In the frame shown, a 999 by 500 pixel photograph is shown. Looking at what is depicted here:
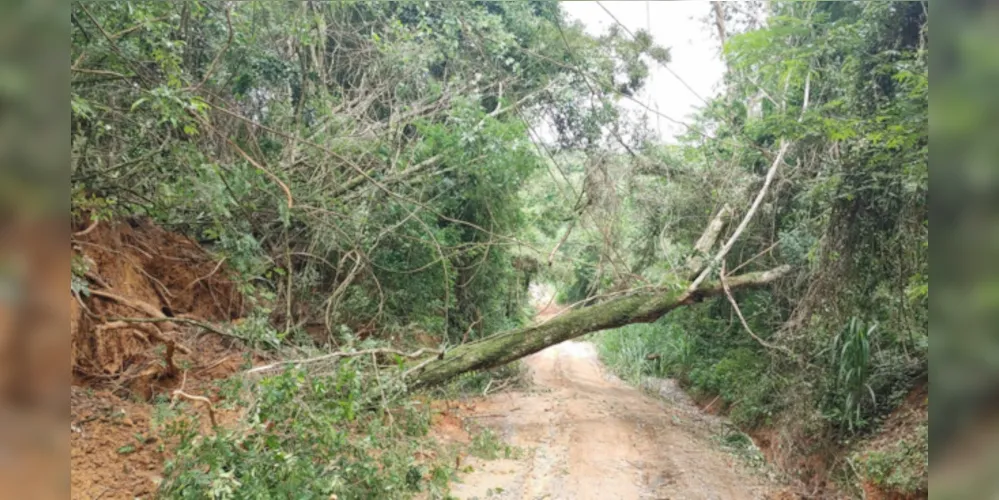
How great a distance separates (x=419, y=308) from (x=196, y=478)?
4.30 m

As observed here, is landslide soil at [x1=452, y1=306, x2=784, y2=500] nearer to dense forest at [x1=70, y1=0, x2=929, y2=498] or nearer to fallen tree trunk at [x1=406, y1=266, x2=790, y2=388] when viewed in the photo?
dense forest at [x1=70, y1=0, x2=929, y2=498]

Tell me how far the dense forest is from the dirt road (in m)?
0.56

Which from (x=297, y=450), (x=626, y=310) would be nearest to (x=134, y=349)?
(x=297, y=450)

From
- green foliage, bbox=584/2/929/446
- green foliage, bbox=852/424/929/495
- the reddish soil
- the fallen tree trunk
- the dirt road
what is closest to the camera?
the reddish soil

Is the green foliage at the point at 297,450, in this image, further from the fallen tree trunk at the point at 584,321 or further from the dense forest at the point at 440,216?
the fallen tree trunk at the point at 584,321

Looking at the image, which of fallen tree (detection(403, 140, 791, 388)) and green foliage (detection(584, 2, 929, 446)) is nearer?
green foliage (detection(584, 2, 929, 446))

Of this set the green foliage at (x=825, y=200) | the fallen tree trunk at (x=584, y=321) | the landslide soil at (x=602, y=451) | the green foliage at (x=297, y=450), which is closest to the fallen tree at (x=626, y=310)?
the fallen tree trunk at (x=584, y=321)

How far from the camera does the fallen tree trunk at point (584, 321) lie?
Result: 5.85 meters

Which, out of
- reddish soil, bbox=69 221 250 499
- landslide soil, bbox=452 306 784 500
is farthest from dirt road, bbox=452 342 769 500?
reddish soil, bbox=69 221 250 499

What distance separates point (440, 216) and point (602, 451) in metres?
3.11

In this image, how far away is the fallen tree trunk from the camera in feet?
19.2

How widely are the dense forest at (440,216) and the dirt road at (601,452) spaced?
0.56m
